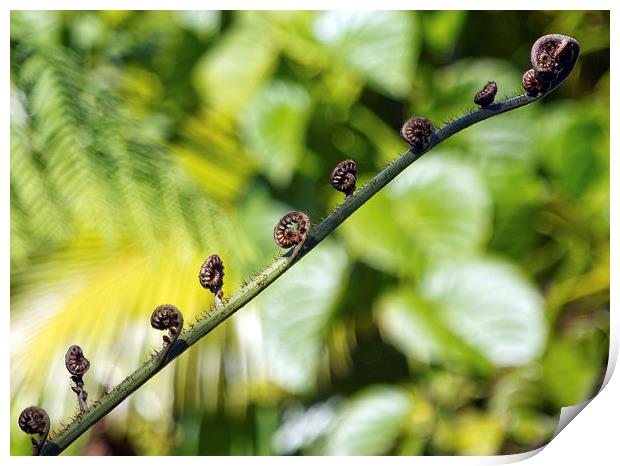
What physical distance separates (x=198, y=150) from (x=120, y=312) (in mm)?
226

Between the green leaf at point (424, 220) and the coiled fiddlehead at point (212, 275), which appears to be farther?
the green leaf at point (424, 220)

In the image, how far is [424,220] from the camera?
93 cm

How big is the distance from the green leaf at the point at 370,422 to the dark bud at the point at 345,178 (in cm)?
72

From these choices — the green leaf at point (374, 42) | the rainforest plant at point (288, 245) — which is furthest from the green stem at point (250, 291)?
the green leaf at point (374, 42)

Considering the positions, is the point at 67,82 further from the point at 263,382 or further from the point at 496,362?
the point at 496,362

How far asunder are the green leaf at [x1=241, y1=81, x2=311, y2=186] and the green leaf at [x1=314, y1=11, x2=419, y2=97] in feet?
0.25

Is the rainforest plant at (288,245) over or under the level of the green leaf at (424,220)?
under

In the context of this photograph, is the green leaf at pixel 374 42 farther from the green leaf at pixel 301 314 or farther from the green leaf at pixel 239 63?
the green leaf at pixel 301 314

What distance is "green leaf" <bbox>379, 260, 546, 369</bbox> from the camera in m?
0.92

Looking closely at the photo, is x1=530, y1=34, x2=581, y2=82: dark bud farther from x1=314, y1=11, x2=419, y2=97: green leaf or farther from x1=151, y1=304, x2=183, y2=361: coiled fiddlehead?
x1=314, y1=11, x2=419, y2=97: green leaf

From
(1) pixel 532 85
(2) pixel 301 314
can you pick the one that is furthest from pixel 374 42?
(1) pixel 532 85

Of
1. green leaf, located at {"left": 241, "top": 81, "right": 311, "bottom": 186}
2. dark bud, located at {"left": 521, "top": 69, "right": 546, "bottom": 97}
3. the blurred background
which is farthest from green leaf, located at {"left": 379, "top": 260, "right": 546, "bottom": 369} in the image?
dark bud, located at {"left": 521, "top": 69, "right": 546, "bottom": 97}

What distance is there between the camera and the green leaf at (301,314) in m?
0.92

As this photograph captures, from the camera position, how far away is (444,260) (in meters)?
0.93
